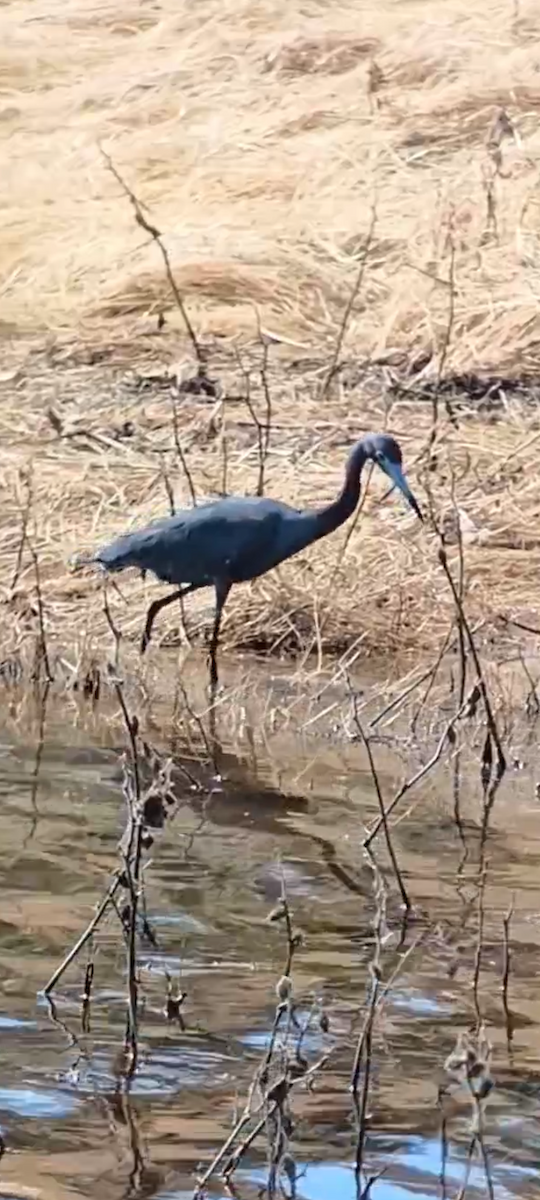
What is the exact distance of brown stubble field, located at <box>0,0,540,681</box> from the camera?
386 inches

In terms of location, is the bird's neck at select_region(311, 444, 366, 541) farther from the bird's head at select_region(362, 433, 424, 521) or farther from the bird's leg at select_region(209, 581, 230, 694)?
the bird's leg at select_region(209, 581, 230, 694)

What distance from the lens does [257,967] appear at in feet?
17.9

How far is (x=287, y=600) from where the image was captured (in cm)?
946

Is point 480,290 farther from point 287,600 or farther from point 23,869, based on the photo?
point 23,869

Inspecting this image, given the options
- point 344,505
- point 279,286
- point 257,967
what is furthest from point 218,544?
point 279,286

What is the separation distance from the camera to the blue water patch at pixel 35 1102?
4.57 meters

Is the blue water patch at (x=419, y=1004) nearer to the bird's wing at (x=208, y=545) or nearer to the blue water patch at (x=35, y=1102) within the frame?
the blue water patch at (x=35, y=1102)

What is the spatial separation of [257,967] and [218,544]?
356cm

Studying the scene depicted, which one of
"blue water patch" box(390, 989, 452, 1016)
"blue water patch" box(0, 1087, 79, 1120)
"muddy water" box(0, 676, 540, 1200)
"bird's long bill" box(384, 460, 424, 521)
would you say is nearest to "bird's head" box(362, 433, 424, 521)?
"bird's long bill" box(384, 460, 424, 521)

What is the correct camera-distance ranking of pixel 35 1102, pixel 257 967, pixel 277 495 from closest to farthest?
1. pixel 35 1102
2. pixel 257 967
3. pixel 277 495

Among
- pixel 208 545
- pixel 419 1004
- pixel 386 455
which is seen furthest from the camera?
pixel 386 455

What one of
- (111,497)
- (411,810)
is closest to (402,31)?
(111,497)

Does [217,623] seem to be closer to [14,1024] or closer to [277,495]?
[277,495]

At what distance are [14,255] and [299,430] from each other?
324cm
